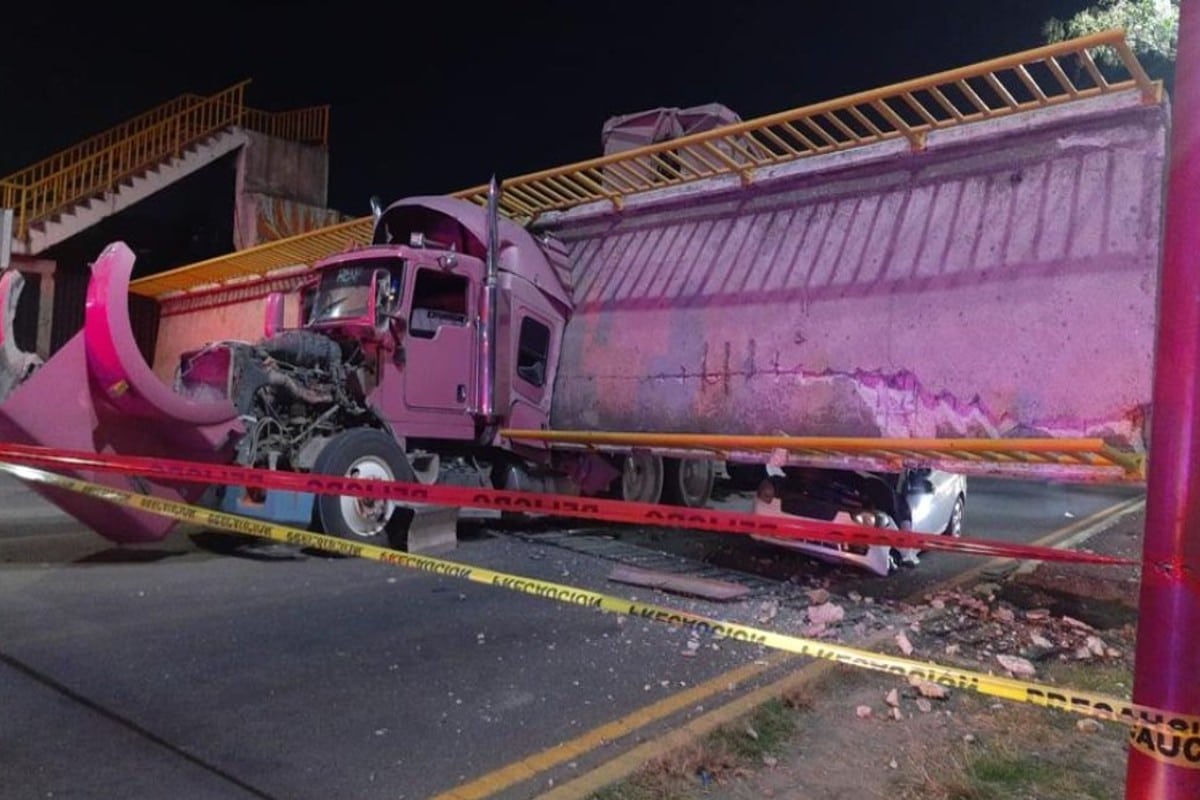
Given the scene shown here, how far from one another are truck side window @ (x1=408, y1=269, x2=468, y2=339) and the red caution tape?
4137mm

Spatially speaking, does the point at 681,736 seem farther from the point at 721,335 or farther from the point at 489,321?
the point at 489,321

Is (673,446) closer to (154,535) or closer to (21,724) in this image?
(154,535)

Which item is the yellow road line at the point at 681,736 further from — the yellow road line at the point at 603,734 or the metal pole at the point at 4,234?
the metal pole at the point at 4,234

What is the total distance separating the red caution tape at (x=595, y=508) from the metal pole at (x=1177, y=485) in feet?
2.51

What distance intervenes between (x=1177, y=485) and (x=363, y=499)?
21.3 feet

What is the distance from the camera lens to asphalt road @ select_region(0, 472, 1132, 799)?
124 inches

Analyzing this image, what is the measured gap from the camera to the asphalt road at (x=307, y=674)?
315cm

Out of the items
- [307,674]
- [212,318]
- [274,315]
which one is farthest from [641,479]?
[212,318]

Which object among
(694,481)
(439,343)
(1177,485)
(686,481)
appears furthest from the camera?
(694,481)

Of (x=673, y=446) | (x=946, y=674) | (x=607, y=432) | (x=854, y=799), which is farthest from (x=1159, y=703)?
(x=607, y=432)

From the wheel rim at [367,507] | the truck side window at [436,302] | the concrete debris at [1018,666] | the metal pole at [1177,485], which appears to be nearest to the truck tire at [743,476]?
the truck side window at [436,302]

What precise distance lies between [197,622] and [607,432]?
395cm

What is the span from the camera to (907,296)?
6.09 meters

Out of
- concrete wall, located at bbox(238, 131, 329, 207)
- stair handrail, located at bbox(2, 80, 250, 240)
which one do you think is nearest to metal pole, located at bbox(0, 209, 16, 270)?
stair handrail, located at bbox(2, 80, 250, 240)
